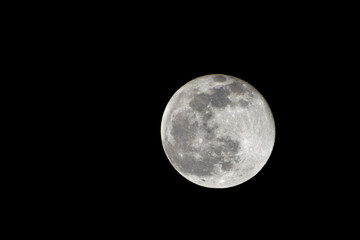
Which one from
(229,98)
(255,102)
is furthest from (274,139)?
(229,98)

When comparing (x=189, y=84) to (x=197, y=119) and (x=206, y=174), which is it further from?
(x=206, y=174)

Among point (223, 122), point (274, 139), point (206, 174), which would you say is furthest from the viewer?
point (274, 139)

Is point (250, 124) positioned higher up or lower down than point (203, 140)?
higher up

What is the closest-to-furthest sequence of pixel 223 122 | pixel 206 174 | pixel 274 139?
1. pixel 223 122
2. pixel 206 174
3. pixel 274 139

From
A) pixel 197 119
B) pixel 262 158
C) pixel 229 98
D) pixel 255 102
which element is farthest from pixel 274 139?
pixel 197 119

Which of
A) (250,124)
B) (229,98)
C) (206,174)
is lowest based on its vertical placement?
(206,174)

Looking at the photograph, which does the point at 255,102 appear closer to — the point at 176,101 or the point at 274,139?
the point at 274,139

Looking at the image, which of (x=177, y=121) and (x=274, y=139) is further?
(x=274, y=139)
